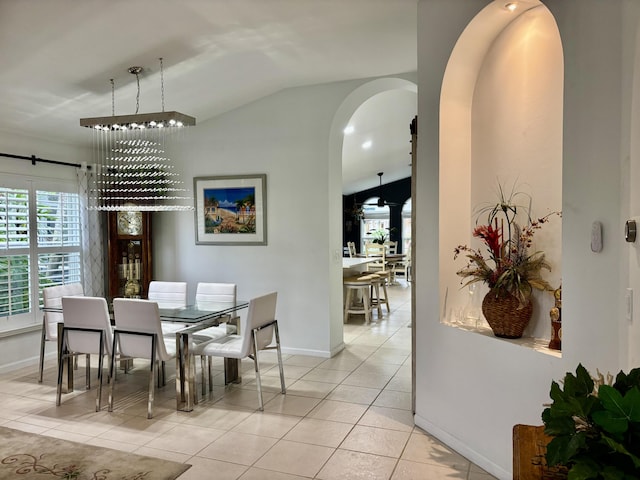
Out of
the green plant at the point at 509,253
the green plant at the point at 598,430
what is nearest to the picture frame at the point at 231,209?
the green plant at the point at 509,253

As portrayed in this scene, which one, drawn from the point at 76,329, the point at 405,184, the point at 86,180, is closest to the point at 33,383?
the point at 76,329

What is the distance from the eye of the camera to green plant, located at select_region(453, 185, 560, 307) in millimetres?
2609

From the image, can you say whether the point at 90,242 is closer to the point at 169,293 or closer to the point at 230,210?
the point at 169,293

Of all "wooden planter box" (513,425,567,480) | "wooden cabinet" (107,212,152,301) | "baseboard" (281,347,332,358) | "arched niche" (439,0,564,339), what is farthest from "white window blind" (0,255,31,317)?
"wooden planter box" (513,425,567,480)

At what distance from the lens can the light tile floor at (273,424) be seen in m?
2.75

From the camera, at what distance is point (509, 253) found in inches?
108

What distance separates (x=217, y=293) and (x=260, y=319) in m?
0.99

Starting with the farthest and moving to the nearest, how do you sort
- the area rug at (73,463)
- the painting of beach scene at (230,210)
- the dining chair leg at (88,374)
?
the painting of beach scene at (230,210), the dining chair leg at (88,374), the area rug at (73,463)

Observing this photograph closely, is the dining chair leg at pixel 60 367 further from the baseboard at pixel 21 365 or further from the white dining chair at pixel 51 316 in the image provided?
the baseboard at pixel 21 365

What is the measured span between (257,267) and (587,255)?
3.82m

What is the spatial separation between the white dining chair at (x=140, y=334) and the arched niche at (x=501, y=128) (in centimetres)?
212

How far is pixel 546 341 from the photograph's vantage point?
8.39 feet

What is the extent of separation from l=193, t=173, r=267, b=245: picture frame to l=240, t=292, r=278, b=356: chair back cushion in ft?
5.02

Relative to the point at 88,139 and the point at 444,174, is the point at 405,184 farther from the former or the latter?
the point at 444,174
